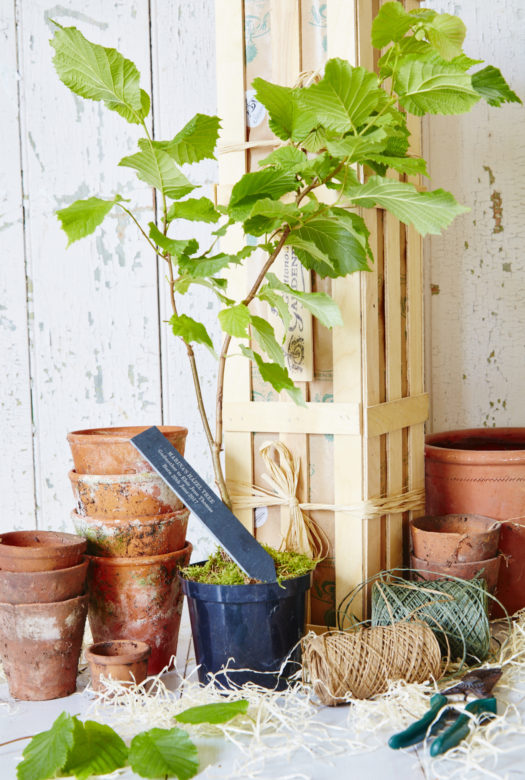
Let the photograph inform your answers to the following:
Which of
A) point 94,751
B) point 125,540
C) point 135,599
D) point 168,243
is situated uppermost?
point 168,243

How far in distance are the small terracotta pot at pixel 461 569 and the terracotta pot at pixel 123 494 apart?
56 centimetres

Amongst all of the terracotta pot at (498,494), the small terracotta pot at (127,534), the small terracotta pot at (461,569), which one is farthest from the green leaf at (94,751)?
the terracotta pot at (498,494)

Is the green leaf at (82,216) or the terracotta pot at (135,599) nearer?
the green leaf at (82,216)

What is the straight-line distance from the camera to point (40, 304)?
7.54ft

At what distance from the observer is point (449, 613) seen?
148 cm

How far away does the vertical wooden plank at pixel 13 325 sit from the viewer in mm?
2268

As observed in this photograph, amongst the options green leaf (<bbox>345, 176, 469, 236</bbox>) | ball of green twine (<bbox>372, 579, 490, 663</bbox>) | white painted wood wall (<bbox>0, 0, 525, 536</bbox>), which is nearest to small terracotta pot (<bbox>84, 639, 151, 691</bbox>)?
ball of green twine (<bbox>372, 579, 490, 663</bbox>)

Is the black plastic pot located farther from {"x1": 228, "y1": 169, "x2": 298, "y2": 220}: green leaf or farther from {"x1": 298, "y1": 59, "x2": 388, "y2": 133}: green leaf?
{"x1": 298, "y1": 59, "x2": 388, "y2": 133}: green leaf

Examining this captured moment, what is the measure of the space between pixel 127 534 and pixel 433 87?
1.00 meters

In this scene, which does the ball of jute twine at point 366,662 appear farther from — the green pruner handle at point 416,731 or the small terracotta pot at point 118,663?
the small terracotta pot at point 118,663

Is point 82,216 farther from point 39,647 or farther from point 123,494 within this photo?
point 39,647

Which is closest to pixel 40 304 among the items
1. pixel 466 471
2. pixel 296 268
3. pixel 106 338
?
pixel 106 338

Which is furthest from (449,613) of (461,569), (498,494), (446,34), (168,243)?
(446,34)

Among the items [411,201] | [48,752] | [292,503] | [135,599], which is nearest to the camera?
[48,752]
